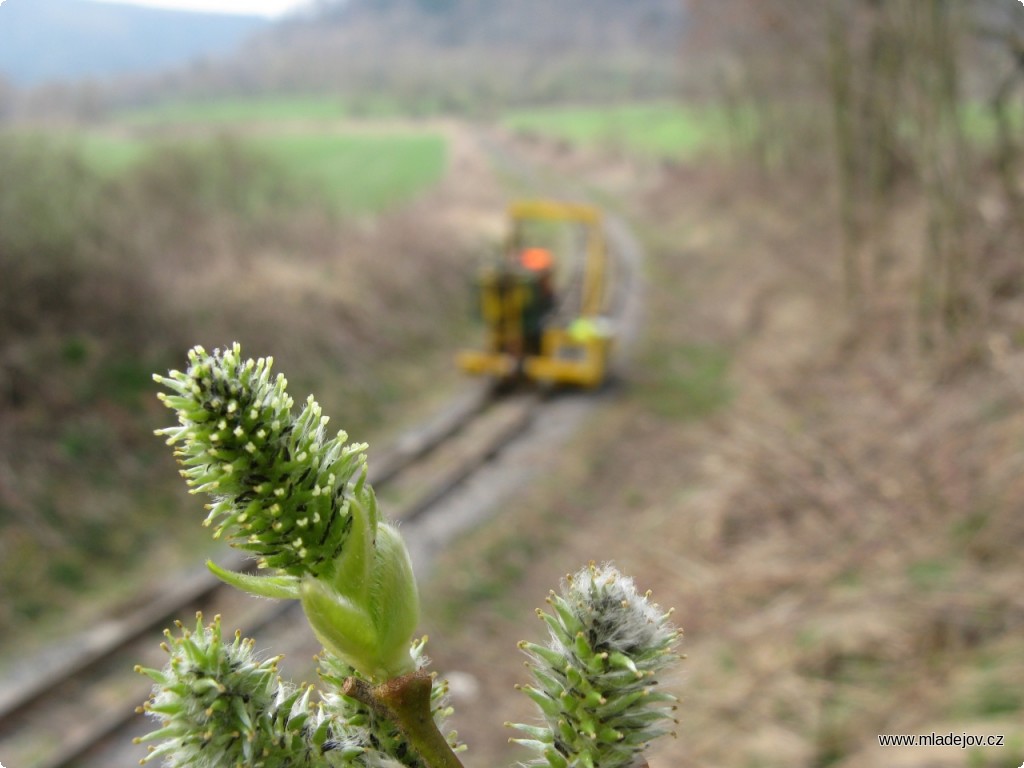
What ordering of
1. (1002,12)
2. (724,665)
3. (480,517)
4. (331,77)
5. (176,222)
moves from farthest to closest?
(331,77)
(176,222)
(480,517)
(1002,12)
(724,665)

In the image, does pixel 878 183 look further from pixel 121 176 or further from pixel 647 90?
pixel 647 90

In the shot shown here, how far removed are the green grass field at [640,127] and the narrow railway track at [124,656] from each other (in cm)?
2773

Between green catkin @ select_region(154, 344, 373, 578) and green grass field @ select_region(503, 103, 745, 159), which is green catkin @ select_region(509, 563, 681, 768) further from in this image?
green grass field @ select_region(503, 103, 745, 159)

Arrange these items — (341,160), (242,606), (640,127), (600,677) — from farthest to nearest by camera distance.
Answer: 1. (640,127)
2. (341,160)
3. (242,606)
4. (600,677)

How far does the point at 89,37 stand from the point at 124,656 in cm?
2170

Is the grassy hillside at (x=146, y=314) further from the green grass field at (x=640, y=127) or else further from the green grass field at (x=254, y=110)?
the green grass field at (x=640, y=127)

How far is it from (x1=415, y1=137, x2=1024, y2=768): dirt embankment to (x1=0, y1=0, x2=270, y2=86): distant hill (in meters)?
8.76

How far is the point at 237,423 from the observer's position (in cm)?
113

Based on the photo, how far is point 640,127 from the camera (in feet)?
201

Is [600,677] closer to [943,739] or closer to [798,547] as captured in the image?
[943,739]

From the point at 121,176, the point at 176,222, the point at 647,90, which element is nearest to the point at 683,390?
the point at 176,222

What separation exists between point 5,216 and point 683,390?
39.1 feet

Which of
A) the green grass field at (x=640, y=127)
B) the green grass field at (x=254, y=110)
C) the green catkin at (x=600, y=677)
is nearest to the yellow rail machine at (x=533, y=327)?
the green catkin at (x=600, y=677)

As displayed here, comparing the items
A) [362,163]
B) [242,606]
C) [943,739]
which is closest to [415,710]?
[943,739]
